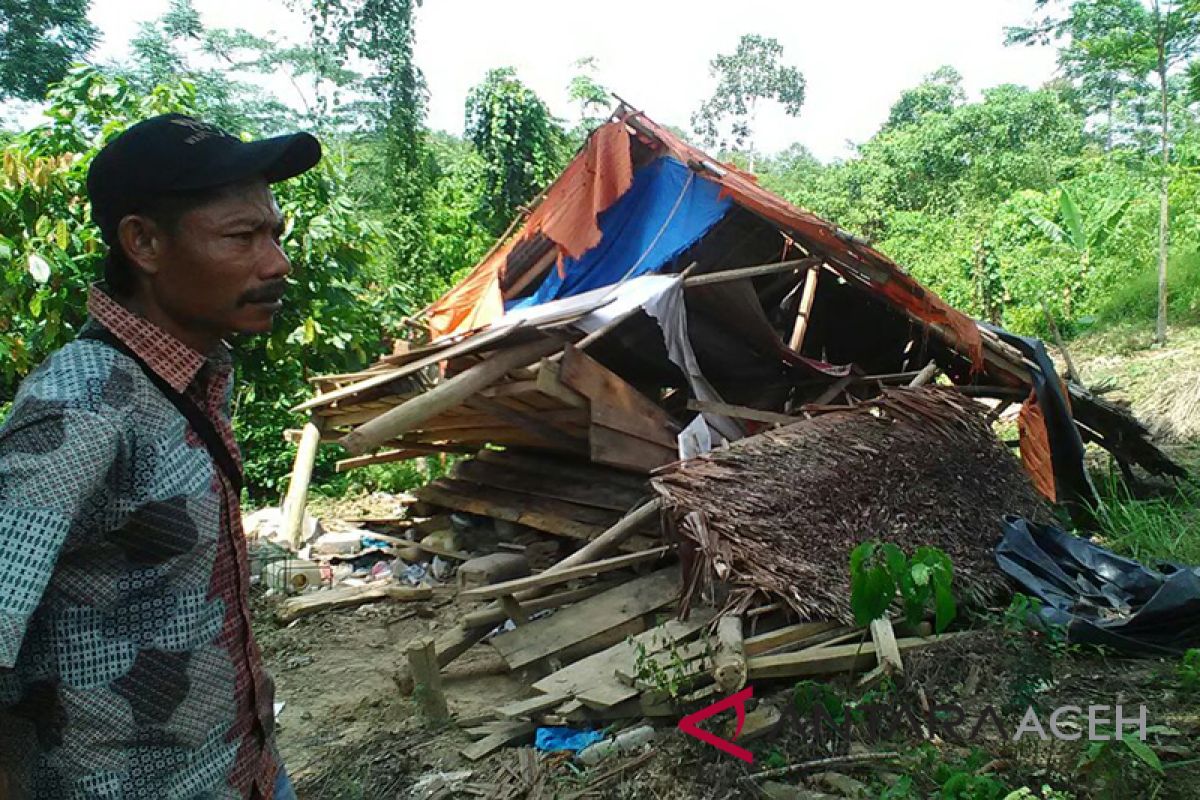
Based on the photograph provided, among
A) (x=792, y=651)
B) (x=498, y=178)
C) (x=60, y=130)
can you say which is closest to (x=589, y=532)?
(x=792, y=651)

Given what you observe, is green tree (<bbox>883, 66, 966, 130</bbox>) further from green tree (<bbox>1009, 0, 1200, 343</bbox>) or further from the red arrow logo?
the red arrow logo

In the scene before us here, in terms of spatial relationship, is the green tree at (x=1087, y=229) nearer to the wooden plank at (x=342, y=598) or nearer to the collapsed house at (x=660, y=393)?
the collapsed house at (x=660, y=393)

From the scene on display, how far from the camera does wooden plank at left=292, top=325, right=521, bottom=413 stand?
4934mm

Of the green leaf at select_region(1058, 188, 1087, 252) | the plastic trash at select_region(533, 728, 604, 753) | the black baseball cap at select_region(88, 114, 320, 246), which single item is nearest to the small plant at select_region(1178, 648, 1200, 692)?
the plastic trash at select_region(533, 728, 604, 753)

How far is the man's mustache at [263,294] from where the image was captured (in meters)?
1.44

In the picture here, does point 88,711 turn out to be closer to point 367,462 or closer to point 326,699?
A: point 326,699

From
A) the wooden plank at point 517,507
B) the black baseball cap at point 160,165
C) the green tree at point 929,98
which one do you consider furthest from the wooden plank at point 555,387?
the green tree at point 929,98

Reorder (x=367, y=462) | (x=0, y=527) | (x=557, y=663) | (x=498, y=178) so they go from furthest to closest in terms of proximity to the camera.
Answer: (x=498, y=178), (x=367, y=462), (x=557, y=663), (x=0, y=527)

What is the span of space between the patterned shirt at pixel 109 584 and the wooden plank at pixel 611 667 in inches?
93.2

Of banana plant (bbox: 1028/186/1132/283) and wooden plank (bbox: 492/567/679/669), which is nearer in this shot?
wooden plank (bbox: 492/567/679/669)

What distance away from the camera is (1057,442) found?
22.3 ft

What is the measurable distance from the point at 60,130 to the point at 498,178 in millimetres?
7092

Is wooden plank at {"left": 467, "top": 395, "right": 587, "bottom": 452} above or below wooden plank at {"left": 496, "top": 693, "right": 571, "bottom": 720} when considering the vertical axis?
above

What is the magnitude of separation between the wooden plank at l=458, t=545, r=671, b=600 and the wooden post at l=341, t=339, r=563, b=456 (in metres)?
0.95
